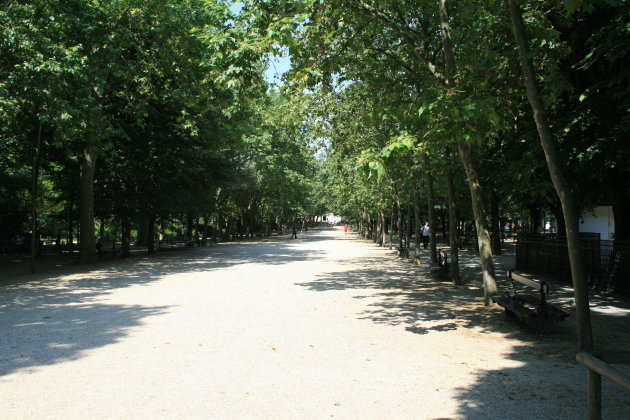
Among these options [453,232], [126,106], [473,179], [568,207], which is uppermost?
[126,106]

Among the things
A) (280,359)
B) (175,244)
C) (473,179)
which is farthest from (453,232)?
(175,244)

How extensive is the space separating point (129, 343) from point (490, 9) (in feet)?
28.3

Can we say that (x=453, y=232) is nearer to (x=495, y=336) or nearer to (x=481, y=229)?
(x=481, y=229)

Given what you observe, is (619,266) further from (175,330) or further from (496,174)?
(175,330)

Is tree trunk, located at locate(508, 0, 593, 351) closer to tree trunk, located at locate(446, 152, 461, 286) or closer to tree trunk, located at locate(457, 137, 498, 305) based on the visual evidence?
tree trunk, located at locate(457, 137, 498, 305)

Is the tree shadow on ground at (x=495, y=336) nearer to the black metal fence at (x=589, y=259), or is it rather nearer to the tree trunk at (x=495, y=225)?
the black metal fence at (x=589, y=259)

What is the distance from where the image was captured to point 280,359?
5.84 metres

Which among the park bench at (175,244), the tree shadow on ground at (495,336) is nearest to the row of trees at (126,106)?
the tree shadow on ground at (495,336)

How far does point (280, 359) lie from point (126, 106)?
15305 millimetres

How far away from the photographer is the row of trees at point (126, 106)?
11711 millimetres

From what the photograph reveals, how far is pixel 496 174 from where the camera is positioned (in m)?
12.5

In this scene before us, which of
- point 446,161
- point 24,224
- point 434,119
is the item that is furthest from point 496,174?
point 24,224

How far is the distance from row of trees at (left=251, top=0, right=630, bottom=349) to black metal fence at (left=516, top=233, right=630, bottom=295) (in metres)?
1.14

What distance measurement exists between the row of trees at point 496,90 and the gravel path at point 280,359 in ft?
3.79
